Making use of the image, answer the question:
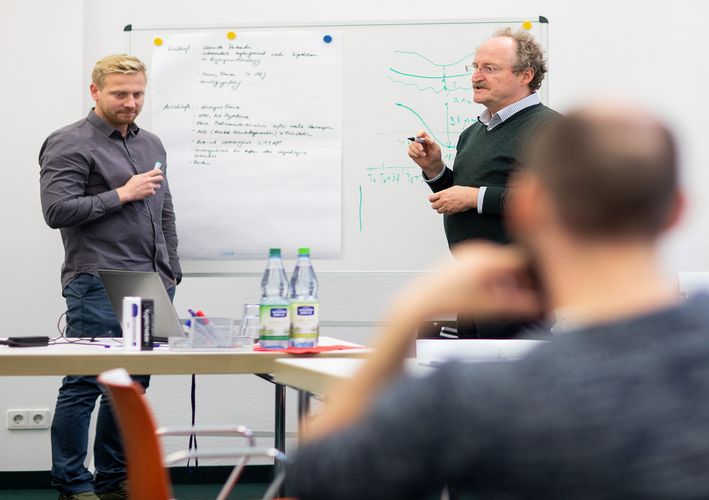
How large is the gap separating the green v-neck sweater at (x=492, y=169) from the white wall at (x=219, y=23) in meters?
0.97

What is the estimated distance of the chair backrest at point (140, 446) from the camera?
5.36 feet

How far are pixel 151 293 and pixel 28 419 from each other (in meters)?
1.74

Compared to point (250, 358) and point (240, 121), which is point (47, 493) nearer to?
point (240, 121)

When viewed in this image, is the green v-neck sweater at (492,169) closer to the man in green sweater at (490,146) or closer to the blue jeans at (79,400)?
the man in green sweater at (490,146)

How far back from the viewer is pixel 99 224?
3523 mm

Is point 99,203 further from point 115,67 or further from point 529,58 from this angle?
point 529,58

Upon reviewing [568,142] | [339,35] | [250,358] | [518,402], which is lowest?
[250,358]

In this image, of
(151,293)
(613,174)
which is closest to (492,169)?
(151,293)

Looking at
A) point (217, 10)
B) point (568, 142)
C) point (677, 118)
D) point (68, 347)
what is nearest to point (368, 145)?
point (217, 10)

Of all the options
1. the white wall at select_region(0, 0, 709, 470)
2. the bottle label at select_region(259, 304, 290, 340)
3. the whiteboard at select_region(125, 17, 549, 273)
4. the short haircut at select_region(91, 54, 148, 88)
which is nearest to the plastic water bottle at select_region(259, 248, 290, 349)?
the bottle label at select_region(259, 304, 290, 340)

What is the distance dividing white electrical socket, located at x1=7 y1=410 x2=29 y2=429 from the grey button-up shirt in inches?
37.3

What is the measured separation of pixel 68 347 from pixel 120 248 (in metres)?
0.82

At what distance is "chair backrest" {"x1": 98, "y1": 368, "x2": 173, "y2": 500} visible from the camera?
5.36 ft

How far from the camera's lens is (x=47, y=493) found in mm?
4152
